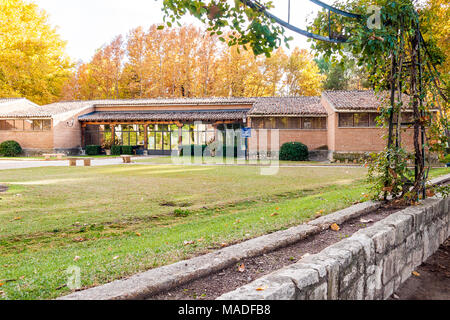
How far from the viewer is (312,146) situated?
2667 cm

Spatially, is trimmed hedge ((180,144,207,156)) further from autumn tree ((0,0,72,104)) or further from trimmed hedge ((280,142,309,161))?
autumn tree ((0,0,72,104))

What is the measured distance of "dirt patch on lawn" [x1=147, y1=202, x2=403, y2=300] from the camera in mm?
2432

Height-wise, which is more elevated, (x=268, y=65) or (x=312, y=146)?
(x=268, y=65)

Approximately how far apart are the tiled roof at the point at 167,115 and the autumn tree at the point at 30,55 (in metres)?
10.9

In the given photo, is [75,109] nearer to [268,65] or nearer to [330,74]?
[268,65]

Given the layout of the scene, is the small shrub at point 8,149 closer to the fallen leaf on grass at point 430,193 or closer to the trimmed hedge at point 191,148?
the trimmed hedge at point 191,148

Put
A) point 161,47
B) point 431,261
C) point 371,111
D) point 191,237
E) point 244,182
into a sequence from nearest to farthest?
point 191,237 < point 431,261 < point 244,182 < point 371,111 < point 161,47

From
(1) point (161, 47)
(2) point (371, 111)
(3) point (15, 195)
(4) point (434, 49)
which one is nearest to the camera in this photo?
(4) point (434, 49)

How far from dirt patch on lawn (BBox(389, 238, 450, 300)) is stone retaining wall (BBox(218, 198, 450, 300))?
94mm

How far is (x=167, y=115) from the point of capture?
31.6 m

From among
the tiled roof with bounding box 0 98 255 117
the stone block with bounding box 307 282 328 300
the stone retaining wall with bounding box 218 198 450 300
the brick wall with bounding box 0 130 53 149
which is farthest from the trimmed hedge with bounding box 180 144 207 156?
the stone block with bounding box 307 282 328 300

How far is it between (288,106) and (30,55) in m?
31.3

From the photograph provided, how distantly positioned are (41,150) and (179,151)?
43.6 feet
